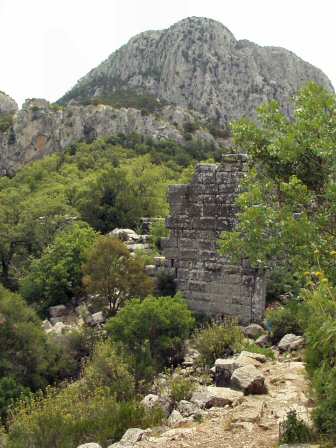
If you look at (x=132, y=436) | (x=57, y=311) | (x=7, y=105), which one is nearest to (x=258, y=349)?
(x=132, y=436)

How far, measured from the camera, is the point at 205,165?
1177 cm

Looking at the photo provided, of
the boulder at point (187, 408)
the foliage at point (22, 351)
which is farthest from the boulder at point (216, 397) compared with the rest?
the foliage at point (22, 351)

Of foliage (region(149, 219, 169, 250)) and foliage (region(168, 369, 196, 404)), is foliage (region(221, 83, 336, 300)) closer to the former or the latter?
foliage (region(168, 369, 196, 404))

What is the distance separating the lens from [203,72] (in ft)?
289

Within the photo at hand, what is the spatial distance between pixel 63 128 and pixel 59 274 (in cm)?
4309

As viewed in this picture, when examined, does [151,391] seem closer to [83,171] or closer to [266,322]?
[266,322]

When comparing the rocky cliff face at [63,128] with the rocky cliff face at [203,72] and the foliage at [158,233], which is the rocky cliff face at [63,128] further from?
the foliage at [158,233]

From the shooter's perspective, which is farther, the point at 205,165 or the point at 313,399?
the point at 205,165

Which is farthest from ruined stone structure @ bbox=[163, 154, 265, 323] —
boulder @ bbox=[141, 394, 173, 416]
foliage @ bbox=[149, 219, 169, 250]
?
boulder @ bbox=[141, 394, 173, 416]

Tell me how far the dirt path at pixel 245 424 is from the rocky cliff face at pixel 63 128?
4700 centimetres

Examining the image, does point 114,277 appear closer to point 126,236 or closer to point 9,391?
point 9,391

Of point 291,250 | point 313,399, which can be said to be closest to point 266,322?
point 313,399

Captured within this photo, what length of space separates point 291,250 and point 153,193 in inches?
713

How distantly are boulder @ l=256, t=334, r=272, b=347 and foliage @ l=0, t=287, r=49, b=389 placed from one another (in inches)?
158
